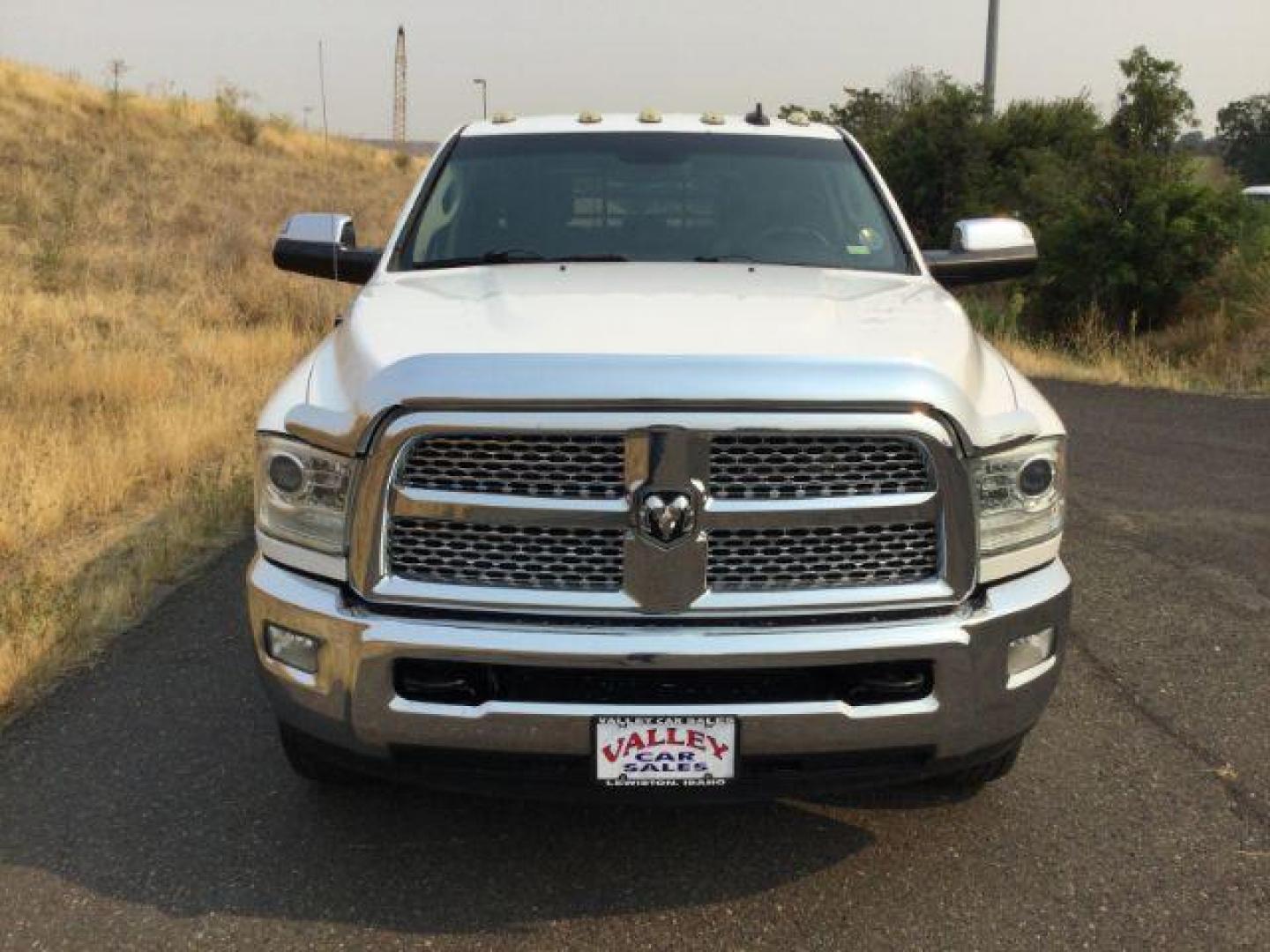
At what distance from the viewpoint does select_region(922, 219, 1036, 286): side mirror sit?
435 centimetres

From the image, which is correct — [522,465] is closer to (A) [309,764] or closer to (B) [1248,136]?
(A) [309,764]

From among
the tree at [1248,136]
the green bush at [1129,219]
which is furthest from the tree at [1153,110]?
the tree at [1248,136]

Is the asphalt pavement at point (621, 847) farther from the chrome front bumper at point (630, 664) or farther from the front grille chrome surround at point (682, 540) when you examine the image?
the front grille chrome surround at point (682, 540)

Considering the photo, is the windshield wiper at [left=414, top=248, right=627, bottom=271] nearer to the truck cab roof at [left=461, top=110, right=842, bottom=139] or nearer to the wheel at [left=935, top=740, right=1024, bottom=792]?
the truck cab roof at [left=461, top=110, right=842, bottom=139]

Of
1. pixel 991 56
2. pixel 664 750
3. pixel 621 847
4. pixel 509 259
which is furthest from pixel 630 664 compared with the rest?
pixel 991 56

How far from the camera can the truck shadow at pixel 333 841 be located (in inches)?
110

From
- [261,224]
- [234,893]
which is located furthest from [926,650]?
[261,224]

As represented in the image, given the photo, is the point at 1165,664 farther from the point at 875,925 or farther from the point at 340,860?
the point at 340,860

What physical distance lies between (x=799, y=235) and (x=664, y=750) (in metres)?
2.14

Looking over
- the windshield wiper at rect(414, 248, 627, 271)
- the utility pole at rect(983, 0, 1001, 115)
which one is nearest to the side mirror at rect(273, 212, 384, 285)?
the windshield wiper at rect(414, 248, 627, 271)

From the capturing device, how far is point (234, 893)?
2.80 metres

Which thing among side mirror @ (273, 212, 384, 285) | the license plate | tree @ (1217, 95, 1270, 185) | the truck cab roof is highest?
tree @ (1217, 95, 1270, 185)

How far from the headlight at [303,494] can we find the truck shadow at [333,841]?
0.81 metres

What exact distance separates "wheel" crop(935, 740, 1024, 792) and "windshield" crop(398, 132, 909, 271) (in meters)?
1.59
